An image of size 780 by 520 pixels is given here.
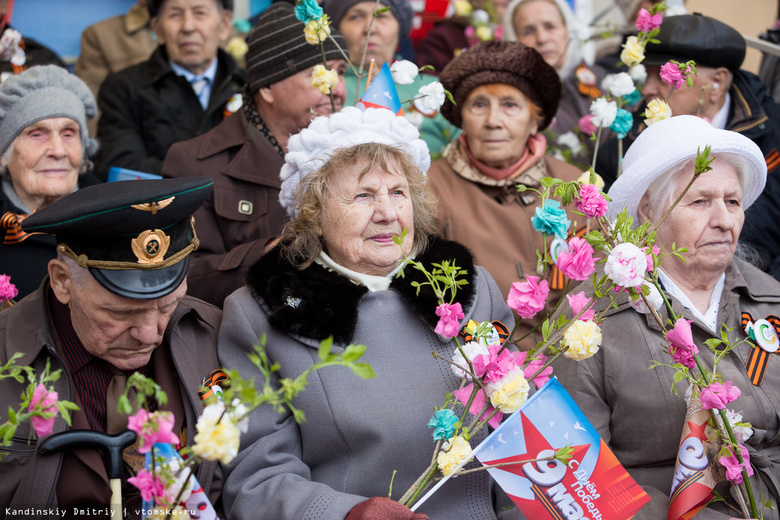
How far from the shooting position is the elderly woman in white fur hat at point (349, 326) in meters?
2.72

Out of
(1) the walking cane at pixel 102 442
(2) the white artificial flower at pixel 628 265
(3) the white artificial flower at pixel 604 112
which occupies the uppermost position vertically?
(3) the white artificial flower at pixel 604 112

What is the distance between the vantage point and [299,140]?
10.1ft

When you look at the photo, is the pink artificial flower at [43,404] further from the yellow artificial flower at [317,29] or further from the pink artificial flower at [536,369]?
the yellow artificial flower at [317,29]

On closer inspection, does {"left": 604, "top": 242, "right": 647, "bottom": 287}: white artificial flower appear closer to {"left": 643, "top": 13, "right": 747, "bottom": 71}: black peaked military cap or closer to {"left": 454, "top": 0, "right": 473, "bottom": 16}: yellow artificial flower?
{"left": 643, "top": 13, "right": 747, "bottom": 71}: black peaked military cap

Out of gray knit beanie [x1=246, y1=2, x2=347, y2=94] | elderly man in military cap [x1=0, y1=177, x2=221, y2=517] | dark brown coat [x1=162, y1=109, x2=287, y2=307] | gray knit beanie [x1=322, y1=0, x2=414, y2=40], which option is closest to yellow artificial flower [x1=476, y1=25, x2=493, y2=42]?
gray knit beanie [x1=322, y1=0, x2=414, y2=40]

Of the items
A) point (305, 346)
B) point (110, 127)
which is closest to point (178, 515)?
point (305, 346)

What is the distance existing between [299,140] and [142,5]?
11.4 ft

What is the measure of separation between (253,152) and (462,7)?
3226mm

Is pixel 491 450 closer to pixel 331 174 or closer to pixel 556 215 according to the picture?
pixel 556 215

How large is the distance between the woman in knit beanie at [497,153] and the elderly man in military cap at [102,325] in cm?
176

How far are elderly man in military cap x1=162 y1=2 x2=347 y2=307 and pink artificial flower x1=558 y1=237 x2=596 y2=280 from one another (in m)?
1.66

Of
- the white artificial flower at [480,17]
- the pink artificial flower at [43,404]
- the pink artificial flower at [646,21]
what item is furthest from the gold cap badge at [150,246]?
the white artificial flower at [480,17]

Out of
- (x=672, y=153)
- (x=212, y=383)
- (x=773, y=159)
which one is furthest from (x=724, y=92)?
(x=212, y=383)

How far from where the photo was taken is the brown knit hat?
4.21 m
